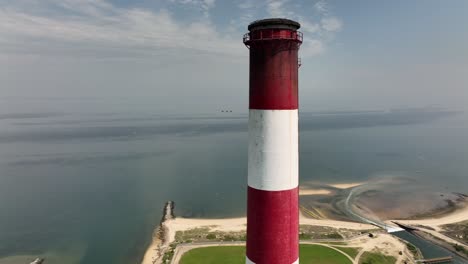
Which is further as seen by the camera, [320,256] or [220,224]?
[220,224]

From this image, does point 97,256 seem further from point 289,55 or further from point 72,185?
point 289,55

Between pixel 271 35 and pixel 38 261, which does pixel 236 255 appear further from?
pixel 271 35

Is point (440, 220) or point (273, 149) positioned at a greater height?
point (273, 149)

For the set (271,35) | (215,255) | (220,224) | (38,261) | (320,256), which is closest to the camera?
(271,35)

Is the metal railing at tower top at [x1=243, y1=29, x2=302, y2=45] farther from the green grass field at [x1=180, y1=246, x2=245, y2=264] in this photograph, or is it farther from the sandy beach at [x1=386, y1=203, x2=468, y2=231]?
the sandy beach at [x1=386, y1=203, x2=468, y2=231]

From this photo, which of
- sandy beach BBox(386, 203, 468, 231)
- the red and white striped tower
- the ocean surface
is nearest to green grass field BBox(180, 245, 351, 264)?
the ocean surface

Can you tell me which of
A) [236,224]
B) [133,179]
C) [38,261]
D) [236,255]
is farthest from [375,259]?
[133,179]

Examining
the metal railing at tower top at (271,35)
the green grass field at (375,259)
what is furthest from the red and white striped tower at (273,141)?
the green grass field at (375,259)
